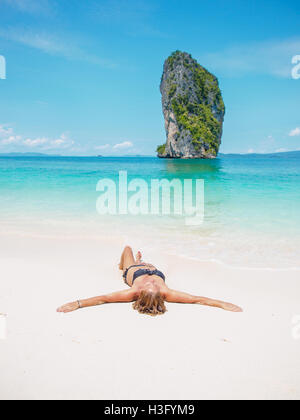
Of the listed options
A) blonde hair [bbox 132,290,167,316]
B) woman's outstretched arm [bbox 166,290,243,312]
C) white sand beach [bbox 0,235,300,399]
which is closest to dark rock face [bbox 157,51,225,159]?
white sand beach [bbox 0,235,300,399]

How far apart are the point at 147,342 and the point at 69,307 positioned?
1153mm

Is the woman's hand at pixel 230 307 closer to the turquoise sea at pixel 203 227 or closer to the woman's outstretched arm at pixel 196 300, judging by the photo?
the woman's outstretched arm at pixel 196 300

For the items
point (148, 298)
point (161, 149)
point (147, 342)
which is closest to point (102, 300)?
point (148, 298)

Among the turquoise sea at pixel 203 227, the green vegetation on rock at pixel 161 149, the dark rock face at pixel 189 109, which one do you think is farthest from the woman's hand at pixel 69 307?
the green vegetation on rock at pixel 161 149

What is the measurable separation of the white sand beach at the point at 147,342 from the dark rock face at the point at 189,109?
8741 centimetres

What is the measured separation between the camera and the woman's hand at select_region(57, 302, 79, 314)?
357cm

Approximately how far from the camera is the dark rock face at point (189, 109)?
3519 inches

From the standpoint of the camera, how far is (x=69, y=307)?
142 inches

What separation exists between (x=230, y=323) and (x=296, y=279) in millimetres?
1942

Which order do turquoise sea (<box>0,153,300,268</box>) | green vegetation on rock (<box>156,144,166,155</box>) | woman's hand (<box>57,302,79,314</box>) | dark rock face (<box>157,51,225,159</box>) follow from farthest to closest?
green vegetation on rock (<box>156,144,166,155</box>) < dark rock face (<box>157,51,225,159</box>) < turquoise sea (<box>0,153,300,268</box>) < woman's hand (<box>57,302,79,314</box>)

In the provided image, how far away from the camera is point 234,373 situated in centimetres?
260

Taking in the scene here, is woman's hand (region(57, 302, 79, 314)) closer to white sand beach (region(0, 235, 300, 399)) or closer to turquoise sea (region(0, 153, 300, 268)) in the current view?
white sand beach (region(0, 235, 300, 399))

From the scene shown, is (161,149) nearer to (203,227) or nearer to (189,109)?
(189,109)
